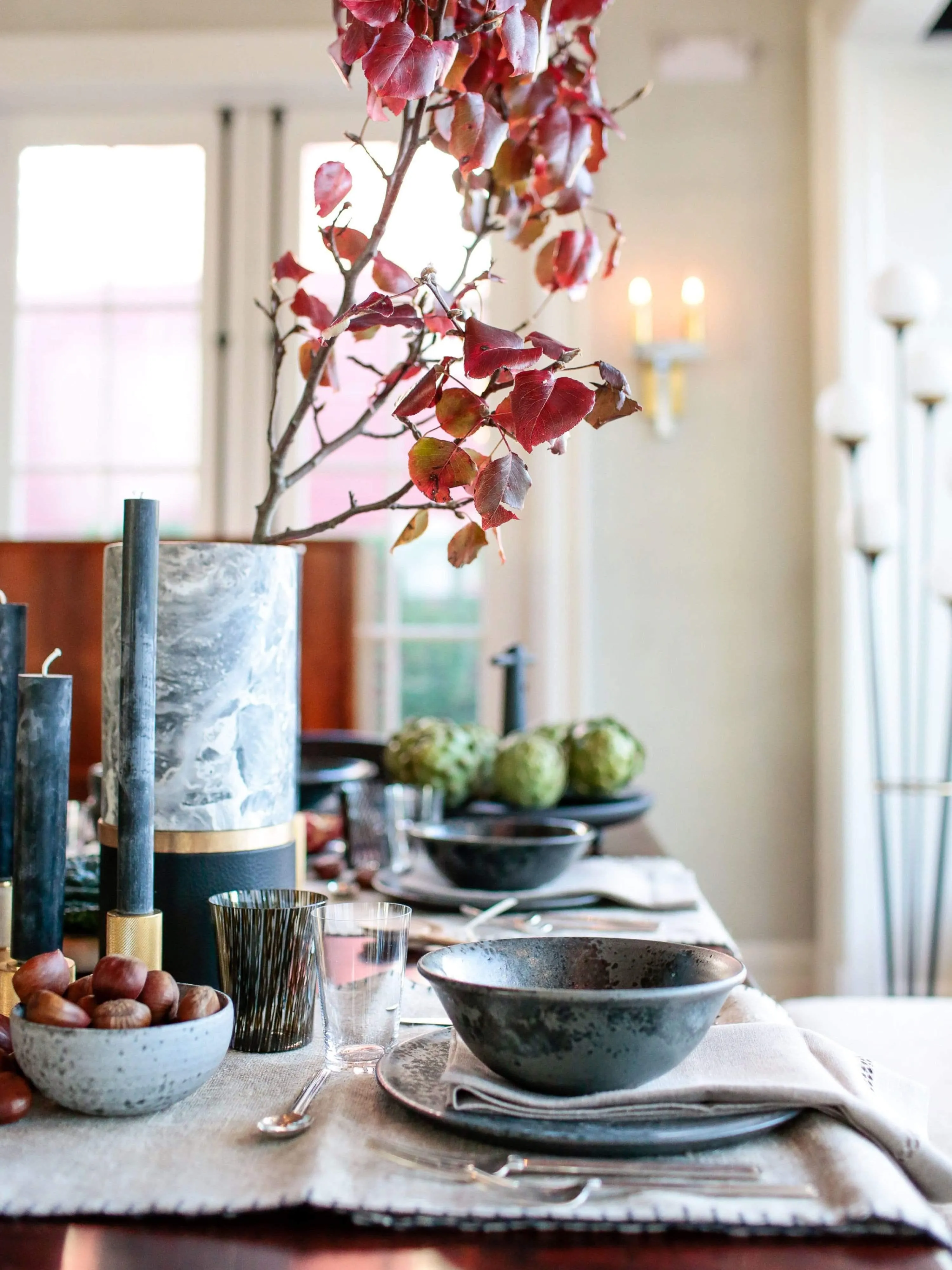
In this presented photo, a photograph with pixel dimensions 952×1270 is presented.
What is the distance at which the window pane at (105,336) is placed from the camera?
3.38 meters

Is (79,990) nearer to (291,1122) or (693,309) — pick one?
(291,1122)

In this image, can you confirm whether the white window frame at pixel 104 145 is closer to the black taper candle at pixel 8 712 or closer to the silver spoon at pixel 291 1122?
the black taper candle at pixel 8 712

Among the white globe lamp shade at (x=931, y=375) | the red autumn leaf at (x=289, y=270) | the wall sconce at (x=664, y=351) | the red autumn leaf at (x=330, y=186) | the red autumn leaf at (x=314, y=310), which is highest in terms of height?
the wall sconce at (x=664, y=351)

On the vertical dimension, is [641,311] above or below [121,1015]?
above

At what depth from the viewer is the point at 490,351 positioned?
0.67 metres

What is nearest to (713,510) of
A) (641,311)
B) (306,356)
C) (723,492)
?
(723,492)

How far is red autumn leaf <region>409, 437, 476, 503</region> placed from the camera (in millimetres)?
738

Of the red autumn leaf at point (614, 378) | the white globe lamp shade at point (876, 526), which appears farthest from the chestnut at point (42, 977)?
the white globe lamp shade at point (876, 526)

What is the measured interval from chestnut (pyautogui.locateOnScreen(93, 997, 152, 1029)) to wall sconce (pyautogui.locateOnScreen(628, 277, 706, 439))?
2680 millimetres

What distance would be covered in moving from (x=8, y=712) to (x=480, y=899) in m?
0.53

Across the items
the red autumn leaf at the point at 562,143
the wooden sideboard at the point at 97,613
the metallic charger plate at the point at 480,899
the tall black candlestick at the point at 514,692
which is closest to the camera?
the red autumn leaf at the point at 562,143

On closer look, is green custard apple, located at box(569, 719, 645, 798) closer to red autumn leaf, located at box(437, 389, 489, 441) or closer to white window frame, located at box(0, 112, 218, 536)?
red autumn leaf, located at box(437, 389, 489, 441)

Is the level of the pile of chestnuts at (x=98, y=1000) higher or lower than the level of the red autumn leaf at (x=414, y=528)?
lower

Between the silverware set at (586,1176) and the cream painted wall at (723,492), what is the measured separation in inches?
104
